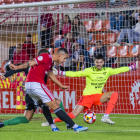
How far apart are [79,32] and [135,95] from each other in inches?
139

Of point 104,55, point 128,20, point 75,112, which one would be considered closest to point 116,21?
point 128,20

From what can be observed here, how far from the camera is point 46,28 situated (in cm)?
1098

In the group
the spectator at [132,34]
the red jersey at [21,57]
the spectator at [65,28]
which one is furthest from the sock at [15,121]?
the spectator at [132,34]

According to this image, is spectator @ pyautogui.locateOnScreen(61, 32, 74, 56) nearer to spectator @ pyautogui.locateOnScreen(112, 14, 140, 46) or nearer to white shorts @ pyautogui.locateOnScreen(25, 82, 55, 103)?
spectator @ pyautogui.locateOnScreen(112, 14, 140, 46)

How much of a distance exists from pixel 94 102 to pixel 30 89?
203cm

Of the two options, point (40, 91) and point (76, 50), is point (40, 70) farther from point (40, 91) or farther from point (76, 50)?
point (76, 50)

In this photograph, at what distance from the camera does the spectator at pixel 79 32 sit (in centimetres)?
1117

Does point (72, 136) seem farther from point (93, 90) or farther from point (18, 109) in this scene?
point (18, 109)

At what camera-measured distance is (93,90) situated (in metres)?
7.00

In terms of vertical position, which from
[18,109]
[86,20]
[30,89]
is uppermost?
[86,20]

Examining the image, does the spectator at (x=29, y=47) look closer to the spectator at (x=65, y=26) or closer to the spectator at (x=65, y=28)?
the spectator at (x=65, y=28)

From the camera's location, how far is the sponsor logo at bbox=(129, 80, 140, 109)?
29.0ft

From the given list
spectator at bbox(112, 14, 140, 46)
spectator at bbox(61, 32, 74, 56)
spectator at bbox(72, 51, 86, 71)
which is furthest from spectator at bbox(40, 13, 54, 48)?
spectator at bbox(112, 14, 140, 46)

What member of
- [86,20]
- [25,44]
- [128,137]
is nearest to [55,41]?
[25,44]
